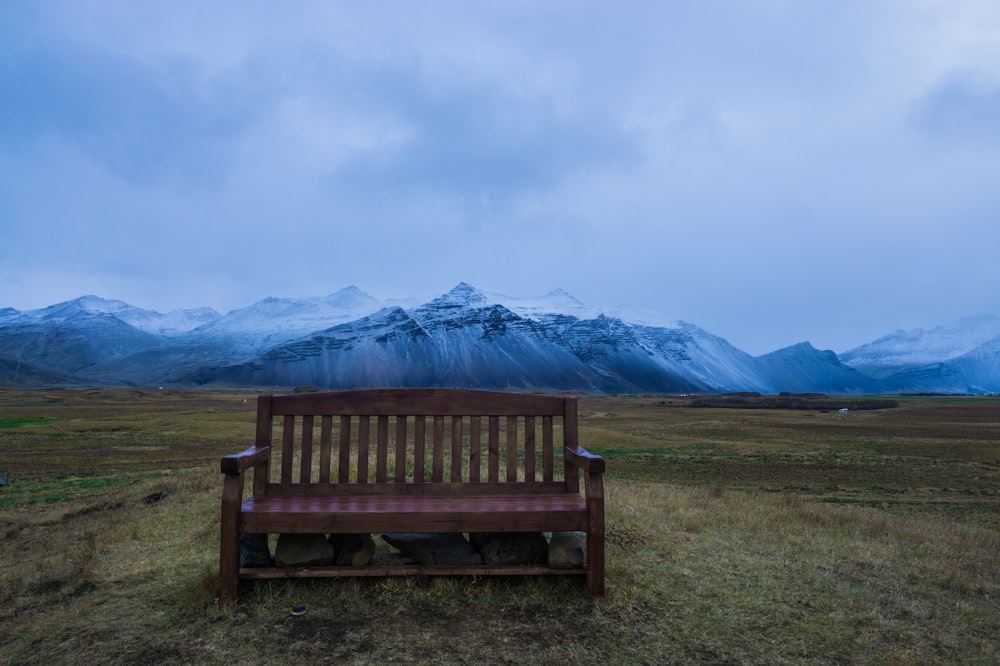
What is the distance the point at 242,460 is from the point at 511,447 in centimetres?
239

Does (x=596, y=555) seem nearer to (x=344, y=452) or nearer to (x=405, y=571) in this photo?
(x=405, y=571)

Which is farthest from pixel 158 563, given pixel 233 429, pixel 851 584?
pixel 233 429

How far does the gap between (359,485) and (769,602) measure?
11.5 feet

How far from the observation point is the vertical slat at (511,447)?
17.5 ft

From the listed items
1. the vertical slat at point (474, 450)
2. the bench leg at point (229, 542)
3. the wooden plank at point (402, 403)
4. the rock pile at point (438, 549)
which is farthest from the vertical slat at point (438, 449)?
the bench leg at point (229, 542)

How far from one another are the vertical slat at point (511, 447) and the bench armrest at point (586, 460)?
1.71 ft

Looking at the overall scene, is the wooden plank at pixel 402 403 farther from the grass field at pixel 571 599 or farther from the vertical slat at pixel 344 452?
the grass field at pixel 571 599

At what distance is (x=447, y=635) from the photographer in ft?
13.5

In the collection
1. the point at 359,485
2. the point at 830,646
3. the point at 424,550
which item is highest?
the point at 359,485

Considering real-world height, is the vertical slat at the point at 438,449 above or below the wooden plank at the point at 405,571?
above

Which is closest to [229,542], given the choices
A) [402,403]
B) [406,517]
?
[406,517]

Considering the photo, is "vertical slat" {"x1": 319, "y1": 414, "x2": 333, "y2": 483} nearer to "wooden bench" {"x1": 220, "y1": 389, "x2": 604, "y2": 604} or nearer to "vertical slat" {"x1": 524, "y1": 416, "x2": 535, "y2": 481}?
"wooden bench" {"x1": 220, "y1": 389, "x2": 604, "y2": 604}

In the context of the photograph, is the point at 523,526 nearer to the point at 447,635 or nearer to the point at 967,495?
the point at 447,635

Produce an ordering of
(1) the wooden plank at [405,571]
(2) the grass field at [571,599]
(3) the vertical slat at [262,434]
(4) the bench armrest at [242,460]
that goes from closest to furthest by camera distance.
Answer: (2) the grass field at [571,599] → (4) the bench armrest at [242,460] → (1) the wooden plank at [405,571] → (3) the vertical slat at [262,434]
